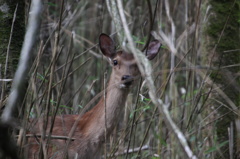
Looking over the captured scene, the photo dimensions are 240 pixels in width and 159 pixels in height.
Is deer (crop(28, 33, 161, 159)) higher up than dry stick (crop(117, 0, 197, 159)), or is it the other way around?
dry stick (crop(117, 0, 197, 159))

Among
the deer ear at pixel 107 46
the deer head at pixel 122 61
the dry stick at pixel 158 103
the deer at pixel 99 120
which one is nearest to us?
the dry stick at pixel 158 103

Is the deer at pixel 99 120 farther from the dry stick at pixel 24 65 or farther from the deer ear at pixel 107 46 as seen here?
the dry stick at pixel 24 65

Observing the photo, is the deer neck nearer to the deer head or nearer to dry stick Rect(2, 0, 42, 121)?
the deer head

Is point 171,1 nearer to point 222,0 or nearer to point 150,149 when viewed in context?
point 222,0

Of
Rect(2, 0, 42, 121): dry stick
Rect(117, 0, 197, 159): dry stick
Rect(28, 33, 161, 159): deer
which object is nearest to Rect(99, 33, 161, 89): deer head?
Rect(28, 33, 161, 159): deer

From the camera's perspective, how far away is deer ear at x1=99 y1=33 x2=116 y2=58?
4.17 meters

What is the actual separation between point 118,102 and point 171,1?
14.8 ft

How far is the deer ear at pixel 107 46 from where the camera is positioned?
13.7ft

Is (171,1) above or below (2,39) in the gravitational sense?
above

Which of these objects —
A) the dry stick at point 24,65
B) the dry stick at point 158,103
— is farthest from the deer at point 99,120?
the dry stick at point 24,65

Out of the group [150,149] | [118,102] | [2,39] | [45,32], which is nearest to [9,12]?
[2,39]

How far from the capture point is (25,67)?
141 centimetres

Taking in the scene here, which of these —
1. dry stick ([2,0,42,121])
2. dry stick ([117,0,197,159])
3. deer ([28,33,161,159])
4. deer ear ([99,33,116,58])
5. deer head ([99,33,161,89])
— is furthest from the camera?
deer ear ([99,33,116,58])

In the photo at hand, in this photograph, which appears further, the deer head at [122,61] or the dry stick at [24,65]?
the deer head at [122,61]
